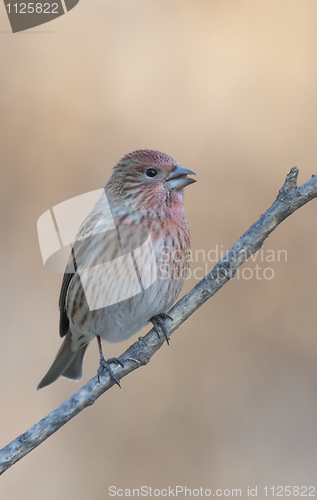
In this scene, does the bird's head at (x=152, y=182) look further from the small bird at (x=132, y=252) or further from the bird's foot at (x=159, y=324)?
the bird's foot at (x=159, y=324)

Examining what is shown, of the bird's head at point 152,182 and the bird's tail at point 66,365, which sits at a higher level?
the bird's head at point 152,182

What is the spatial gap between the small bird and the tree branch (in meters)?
0.37

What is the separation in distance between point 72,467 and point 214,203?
3469mm

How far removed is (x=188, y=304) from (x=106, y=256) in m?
0.91

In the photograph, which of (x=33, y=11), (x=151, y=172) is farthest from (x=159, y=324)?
(x=33, y=11)

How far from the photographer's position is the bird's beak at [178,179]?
345 centimetres

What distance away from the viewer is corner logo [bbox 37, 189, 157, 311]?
337 centimetres

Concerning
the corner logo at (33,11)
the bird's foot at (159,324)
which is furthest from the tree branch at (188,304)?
the corner logo at (33,11)

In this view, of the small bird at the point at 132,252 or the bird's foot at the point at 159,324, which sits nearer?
the bird's foot at the point at 159,324

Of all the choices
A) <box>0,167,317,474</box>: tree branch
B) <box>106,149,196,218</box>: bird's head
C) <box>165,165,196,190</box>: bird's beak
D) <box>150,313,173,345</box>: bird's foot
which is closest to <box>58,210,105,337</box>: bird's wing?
Result: <box>106,149,196,218</box>: bird's head

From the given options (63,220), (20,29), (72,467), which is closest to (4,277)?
(63,220)

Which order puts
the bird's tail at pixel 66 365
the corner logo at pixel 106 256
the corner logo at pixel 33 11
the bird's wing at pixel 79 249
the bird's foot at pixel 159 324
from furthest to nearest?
the corner logo at pixel 33 11
the bird's tail at pixel 66 365
the bird's wing at pixel 79 249
the corner logo at pixel 106 256
the bird's foot at pixel 159 324

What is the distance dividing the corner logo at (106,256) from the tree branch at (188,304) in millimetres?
596

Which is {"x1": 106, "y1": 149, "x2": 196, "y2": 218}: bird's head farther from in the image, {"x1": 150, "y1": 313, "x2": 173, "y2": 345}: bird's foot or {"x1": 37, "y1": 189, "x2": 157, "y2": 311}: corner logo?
{"x1": 150, "y1": 313, "x2": 173, "y2": 345}: bird's foot
